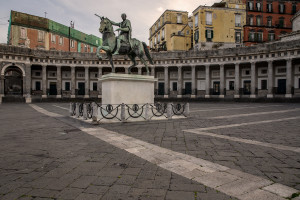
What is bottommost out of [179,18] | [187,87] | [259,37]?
[187,87]

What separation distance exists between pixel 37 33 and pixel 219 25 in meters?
40.6

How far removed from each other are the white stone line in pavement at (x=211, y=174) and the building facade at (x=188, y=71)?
28644mm

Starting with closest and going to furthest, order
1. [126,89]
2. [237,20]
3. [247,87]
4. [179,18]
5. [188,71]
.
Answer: [126,89]
[247,87]
[188,71]
[237,20]
[179,18]

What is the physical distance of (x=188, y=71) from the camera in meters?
37.6

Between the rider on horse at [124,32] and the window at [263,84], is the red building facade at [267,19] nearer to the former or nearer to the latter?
the window at [263,84]

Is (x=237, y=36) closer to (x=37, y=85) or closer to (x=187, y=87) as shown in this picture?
(x=187, y=87)

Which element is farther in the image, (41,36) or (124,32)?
(41,36)

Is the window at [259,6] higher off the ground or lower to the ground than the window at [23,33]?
higher

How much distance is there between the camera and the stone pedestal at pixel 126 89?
33.6 feet

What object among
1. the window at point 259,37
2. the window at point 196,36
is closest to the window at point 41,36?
the window at point 196,36

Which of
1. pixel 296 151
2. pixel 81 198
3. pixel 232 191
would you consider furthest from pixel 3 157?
pixel 296 151

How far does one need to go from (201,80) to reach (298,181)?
3554 centimetres

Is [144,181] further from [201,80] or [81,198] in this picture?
[201,80]

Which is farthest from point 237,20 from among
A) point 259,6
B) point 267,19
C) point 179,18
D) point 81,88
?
point 81,88
